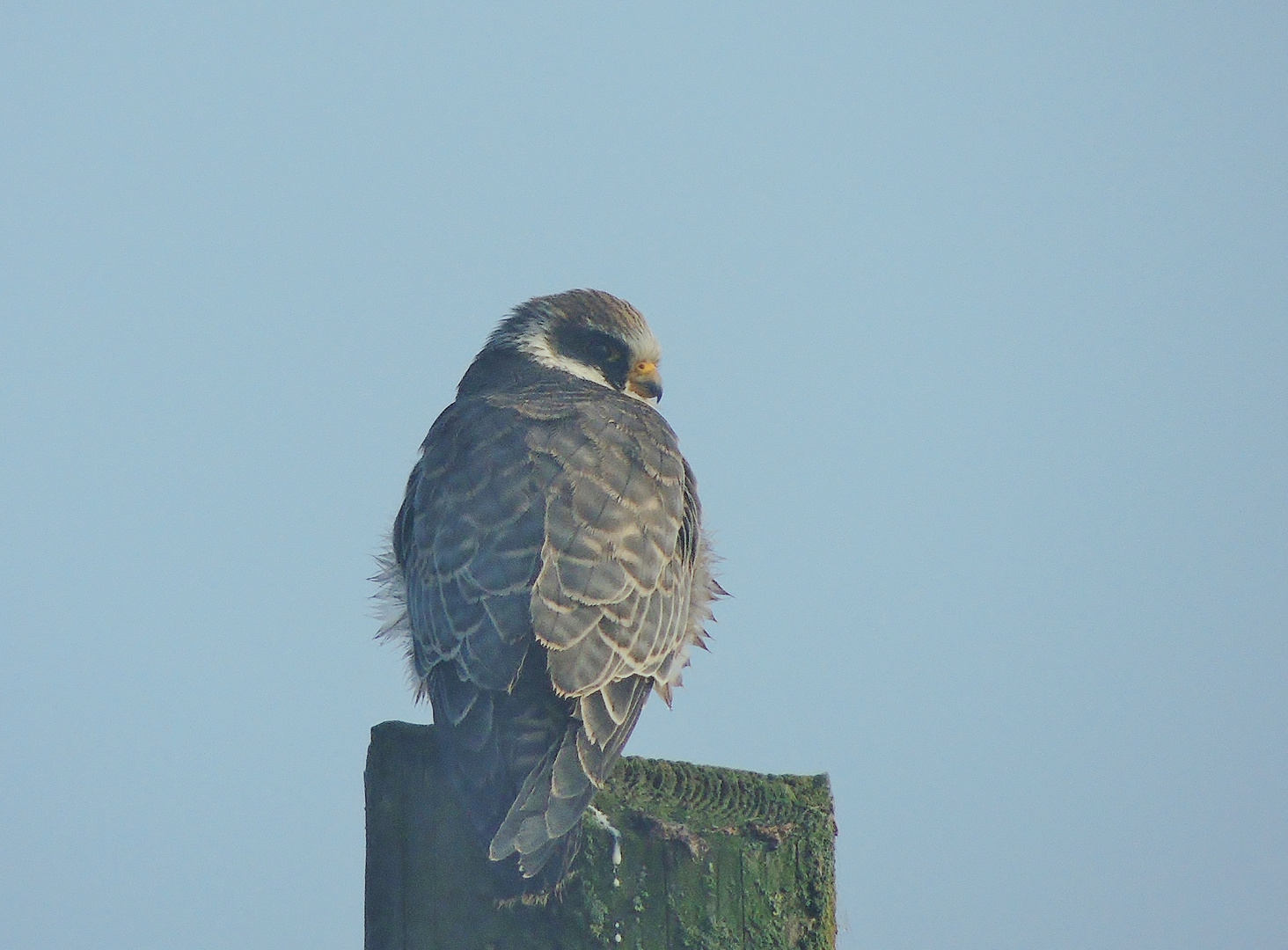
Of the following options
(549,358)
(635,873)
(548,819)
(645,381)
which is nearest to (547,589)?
(548,819)

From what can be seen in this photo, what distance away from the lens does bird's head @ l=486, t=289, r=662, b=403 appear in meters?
6.06

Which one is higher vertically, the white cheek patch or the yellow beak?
the white cheek patch

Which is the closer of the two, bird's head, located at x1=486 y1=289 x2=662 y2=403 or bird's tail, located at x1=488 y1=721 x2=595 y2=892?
bird's tail, located at x1=488 y1=721 x2=595 y2=892

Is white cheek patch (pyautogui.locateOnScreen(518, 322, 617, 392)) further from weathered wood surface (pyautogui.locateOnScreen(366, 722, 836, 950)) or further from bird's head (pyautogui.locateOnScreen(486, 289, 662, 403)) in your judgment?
weathered wood surface (pyautogui.locateOnScreen(366, 722, 836, 950))

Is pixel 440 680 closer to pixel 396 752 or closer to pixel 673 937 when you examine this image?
pixel 396 752

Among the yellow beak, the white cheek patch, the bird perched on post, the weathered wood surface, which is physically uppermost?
the white cheek patch

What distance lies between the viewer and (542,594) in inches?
152

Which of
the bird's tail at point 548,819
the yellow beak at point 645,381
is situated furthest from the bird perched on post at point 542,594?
the yellow beak at point 645,381

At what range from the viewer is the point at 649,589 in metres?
4.16

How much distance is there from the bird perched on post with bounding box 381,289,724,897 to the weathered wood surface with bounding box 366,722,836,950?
7 cm

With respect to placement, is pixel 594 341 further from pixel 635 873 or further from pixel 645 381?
pixel 635 873

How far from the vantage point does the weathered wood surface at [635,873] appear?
8.95 ft

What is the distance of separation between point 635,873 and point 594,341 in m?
3.63

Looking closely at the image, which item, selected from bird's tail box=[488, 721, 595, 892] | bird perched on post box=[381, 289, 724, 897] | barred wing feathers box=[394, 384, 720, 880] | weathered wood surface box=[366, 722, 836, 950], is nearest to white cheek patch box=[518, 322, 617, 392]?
bird perched on post box=[381, 289, 724, 897]
